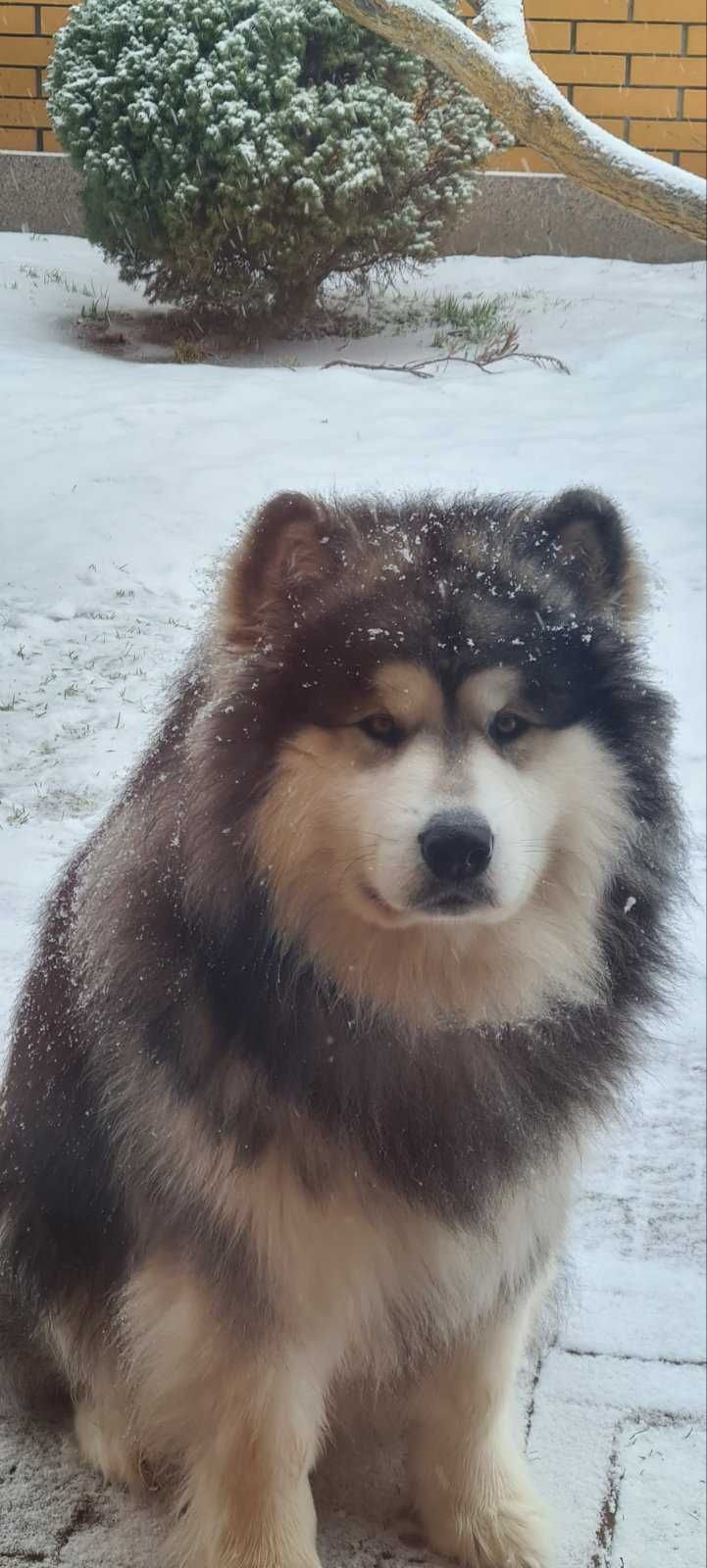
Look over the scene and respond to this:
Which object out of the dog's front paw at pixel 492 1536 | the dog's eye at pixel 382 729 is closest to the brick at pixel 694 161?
the dog's eye at pixel 382 729

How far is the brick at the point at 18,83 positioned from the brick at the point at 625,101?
74 centimetres

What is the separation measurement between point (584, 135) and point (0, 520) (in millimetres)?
882

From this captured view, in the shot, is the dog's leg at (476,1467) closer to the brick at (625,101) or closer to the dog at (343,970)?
the dog at (343,970)

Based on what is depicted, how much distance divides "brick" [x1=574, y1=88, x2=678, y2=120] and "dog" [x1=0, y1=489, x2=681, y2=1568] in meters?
0.60

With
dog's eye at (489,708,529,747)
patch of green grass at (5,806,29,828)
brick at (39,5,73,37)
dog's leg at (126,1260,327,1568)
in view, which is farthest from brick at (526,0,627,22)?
dog's leg at (126,1260,327,1568)

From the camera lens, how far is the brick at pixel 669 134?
203 centimetres


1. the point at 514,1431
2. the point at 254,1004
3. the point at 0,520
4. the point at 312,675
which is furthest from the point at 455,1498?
the point at 0,520

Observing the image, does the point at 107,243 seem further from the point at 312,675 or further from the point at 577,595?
the point at 577,595

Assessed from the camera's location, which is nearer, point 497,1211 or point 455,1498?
point 497,1211

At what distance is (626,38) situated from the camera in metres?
1.98

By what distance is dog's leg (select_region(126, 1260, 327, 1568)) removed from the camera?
6.08 ft

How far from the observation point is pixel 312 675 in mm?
1713

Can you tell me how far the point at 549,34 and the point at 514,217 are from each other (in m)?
0.24

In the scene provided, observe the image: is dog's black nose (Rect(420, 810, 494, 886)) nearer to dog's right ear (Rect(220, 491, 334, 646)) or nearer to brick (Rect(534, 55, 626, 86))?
dog's right ear (Rect(220, 491, 334, 646))
